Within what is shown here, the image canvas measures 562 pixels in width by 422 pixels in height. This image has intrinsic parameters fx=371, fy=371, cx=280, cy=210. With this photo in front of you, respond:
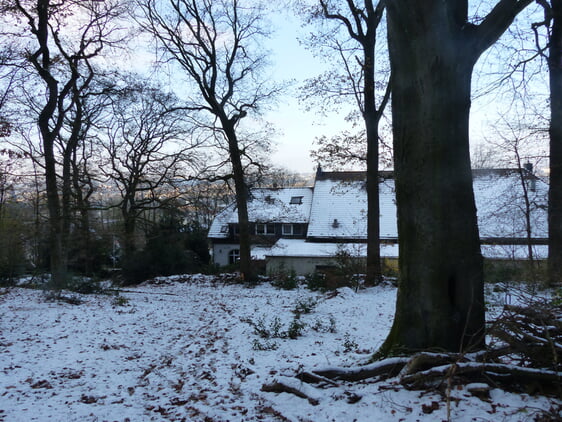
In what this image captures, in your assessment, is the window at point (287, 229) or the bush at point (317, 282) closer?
the bush at point (317, 282)

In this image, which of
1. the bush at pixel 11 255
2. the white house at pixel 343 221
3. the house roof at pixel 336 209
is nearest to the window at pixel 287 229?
the white house at pixel 343 221

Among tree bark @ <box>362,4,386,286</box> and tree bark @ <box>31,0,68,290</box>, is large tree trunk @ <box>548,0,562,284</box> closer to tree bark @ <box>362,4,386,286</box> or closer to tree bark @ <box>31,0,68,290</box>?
tree bark @ <box>362,4,386,286</box>

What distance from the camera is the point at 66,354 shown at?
6.20 m

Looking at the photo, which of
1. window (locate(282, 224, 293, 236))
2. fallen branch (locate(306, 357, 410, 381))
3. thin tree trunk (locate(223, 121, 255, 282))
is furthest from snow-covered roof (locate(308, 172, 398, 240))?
fallen branch (locate(306, 357, 410, 381))

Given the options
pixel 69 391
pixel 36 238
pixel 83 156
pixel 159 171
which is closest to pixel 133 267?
pixel 36 238

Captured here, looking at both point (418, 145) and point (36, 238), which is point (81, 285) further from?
point (418, 145)

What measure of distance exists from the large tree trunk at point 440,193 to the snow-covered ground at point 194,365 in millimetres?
791

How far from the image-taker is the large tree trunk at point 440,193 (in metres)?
3.76

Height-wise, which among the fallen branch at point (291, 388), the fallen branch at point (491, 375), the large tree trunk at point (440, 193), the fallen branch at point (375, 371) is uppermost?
the large tree trunk at point (440, 193)

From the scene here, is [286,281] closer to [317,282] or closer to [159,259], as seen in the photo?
[317,282]

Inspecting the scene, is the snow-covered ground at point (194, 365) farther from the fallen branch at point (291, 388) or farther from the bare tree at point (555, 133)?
the bare tree at point (555, 133)

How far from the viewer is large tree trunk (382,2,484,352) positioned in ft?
12.3

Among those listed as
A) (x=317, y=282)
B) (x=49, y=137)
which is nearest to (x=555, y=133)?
(x=317, y=282)

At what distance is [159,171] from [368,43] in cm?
1619
